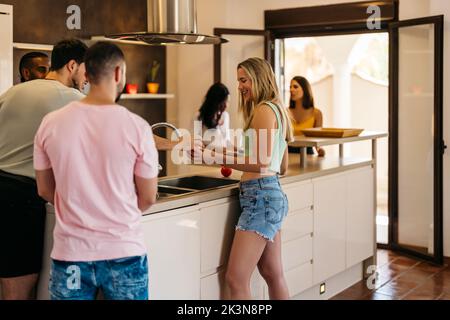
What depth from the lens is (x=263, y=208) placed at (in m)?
3.22

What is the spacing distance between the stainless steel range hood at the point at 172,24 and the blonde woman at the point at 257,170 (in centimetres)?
46

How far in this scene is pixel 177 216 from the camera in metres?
3.03

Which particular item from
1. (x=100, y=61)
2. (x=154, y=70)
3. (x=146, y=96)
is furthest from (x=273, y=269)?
(x=154, y=70)

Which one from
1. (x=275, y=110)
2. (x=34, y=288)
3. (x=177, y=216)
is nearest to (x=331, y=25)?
(x=275, y=110)

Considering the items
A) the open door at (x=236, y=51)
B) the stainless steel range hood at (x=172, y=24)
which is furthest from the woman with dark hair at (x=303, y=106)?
the stainless steel range hood at (x=172, y=24)

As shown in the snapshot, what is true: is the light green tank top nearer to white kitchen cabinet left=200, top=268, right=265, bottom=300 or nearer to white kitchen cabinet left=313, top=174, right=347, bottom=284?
white kitchen cabinet left=200, top=268, right=265, bottom=300

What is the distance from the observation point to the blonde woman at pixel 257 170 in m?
3.16

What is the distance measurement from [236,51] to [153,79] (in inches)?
36.8

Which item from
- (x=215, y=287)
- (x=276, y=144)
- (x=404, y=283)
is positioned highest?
(x=276, y=144)

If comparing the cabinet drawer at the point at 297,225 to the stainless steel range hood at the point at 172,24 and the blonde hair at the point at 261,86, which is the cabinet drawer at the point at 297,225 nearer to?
the blonde hair at the point at 261,86

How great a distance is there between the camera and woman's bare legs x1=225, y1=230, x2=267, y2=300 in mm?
3229

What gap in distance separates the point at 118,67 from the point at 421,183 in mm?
4105

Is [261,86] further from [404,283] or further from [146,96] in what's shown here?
[146,96]
